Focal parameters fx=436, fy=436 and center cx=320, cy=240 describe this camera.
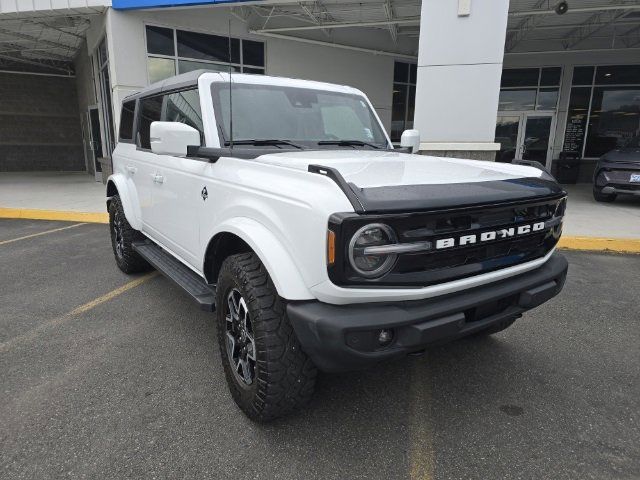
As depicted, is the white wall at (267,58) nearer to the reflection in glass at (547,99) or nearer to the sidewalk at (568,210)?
the sidewalk at (568,210)

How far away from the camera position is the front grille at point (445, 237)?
189cm

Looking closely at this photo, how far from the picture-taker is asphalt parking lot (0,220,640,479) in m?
2.16

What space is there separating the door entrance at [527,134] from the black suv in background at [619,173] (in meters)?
5.54

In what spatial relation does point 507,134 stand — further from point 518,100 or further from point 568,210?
point 568,210

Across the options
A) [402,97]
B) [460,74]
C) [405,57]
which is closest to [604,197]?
[460,74]

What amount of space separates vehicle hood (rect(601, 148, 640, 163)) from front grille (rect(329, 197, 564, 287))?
884cm

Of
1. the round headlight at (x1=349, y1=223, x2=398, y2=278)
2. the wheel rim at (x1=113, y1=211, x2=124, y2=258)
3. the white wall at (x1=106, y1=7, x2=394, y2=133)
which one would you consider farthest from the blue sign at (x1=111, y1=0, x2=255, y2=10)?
the round headlight at (x1=349, y1=223, x2=398, y2=278)

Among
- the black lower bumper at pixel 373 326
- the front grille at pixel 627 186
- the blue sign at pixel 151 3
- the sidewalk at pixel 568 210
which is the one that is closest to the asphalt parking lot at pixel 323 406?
the black lower bumper at pixel 373 326

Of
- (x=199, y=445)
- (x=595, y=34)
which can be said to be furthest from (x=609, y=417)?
(x=595, y=34)

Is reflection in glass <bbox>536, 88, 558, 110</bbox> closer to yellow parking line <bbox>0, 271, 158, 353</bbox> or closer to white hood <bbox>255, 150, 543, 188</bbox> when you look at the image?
white hood <bbox>255, 150, 543, 188</bbox>

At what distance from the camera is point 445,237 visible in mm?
2074

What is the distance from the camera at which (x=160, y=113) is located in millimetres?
3961

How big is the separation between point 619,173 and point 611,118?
717 cm

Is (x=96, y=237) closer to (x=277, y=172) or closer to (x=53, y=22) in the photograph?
(x=277, y=172)
